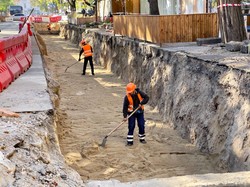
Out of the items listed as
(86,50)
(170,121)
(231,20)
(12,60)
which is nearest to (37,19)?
(86,50)

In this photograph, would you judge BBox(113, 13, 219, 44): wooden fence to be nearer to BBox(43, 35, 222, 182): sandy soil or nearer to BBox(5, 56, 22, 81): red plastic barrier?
BBox(43, 35, 222, 182): sandy soil

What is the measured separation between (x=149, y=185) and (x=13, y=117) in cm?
275

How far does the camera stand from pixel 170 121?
36.2 feet

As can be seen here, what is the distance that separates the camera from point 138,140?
9.85 m

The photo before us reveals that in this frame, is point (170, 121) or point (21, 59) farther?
point (21, 59)

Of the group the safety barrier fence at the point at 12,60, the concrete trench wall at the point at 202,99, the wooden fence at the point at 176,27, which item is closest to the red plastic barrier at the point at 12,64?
the safety barrier fence at the point at 12,60

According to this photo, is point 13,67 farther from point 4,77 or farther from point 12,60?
point 4,77

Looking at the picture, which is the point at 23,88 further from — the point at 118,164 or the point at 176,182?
the point at 176,182

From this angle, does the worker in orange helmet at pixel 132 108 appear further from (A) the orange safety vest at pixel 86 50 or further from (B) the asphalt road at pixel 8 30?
(B) the asphalt road at pixel 8 30

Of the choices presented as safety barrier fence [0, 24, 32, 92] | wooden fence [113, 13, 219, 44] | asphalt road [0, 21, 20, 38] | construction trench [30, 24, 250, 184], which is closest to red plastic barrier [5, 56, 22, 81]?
safety barrier fence [0, 24, 32, 92]

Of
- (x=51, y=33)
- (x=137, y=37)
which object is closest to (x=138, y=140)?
(x=137, y=37)

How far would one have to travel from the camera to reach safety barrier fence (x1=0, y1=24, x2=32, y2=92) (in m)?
9.34

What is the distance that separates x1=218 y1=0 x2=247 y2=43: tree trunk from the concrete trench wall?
2152 millimetres

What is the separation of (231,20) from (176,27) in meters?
2.09
